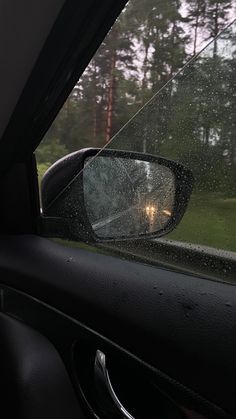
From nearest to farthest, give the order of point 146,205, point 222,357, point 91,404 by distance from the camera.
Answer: point 222,357
point 146,205
point 91,404

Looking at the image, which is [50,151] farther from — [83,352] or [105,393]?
[105,393]

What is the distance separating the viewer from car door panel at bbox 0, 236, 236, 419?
1.21 m

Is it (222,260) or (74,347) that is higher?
(222,260)

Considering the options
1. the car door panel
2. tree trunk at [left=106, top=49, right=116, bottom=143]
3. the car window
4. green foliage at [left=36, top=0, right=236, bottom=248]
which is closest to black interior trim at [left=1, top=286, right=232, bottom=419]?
the car door panel

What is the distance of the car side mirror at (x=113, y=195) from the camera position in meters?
1.56

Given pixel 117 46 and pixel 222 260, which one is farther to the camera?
pixel 117 46

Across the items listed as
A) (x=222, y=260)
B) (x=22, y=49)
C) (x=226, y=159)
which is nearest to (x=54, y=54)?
(x=22, y=49)

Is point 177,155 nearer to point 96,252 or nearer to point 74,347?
point 96,252

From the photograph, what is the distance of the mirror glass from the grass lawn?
0.10 metres

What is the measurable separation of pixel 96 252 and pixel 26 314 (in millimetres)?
541

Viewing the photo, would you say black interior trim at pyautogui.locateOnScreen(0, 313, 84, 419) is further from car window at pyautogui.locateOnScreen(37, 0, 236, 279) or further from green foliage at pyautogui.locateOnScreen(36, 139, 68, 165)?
green foliage at pyautogui.locateOnScreen(36, 139, 68, 165)

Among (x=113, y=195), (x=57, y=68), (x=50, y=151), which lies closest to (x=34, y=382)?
(x=113, y=195)

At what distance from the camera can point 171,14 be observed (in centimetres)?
146

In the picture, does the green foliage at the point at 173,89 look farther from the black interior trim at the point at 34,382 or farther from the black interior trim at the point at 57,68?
the black interior trim at the point at 34,382
